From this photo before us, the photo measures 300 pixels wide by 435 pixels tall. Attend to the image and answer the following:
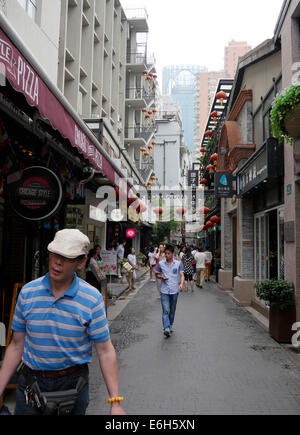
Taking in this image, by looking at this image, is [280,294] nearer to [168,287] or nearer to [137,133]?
[168,287]

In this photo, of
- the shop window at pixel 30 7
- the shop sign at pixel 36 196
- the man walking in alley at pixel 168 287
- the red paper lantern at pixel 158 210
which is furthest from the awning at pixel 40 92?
the red paper lantern at pixel 158 210

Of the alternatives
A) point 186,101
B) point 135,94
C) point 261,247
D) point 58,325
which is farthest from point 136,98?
point 186,101

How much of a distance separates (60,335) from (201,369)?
151 inches

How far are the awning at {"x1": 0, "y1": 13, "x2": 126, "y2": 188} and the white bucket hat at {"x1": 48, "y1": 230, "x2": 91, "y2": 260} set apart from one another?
1754mm

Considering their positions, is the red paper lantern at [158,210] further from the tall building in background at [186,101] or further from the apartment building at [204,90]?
the tall building in background at [186,101]

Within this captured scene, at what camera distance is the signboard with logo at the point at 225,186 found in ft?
42.2

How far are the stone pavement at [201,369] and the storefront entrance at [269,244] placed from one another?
151 centimetres

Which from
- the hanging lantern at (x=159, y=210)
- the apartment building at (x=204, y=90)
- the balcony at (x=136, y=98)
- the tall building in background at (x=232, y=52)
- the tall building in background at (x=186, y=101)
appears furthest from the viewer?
the tall building in background at (x=186, y=101)

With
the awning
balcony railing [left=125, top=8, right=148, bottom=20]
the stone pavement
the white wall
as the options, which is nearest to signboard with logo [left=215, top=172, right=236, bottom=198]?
the stone pavement

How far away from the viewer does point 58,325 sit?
2.40 meters

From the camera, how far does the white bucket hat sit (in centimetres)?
244

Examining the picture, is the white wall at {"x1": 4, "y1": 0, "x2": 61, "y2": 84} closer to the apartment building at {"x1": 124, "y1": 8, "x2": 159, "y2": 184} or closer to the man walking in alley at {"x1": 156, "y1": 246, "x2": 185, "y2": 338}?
the man walking in alley at {"x1": 156, "y1": 246, "x2": 185, "y2": 338}
